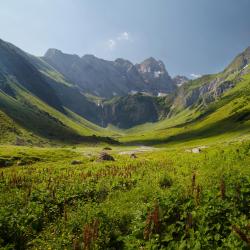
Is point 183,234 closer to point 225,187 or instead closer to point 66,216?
point 225,187

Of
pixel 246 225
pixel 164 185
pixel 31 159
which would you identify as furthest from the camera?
pixel 31 159

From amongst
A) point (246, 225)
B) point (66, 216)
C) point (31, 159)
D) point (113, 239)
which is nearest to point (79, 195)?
point (66, 216)

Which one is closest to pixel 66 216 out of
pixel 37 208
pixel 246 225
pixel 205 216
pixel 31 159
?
pixel 37 208

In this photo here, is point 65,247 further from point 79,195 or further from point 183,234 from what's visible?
point 79,195

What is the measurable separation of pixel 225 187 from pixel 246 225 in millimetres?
5092

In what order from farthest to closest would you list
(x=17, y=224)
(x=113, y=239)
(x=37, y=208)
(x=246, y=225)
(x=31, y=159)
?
(x=31, y=159)
(x=37, y=208)
(x=17, y=224)
(x=113, y=239)
(x=246, y=225)

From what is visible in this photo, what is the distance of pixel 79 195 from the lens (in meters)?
26.7

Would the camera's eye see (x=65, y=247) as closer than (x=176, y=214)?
Yes

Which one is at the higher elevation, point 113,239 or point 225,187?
point 225,187

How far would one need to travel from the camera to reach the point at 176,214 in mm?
18953

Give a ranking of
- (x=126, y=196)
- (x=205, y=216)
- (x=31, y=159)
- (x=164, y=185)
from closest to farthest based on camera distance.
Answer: (x=205, y=216), (x=126, y=196), (x=164, y=185), (x=31, y=159)

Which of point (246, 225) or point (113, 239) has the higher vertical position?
point (246, 225)

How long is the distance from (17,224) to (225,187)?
11578mm

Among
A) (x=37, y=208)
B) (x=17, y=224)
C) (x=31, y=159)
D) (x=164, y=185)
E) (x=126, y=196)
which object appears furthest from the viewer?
(x=31, y=159)
